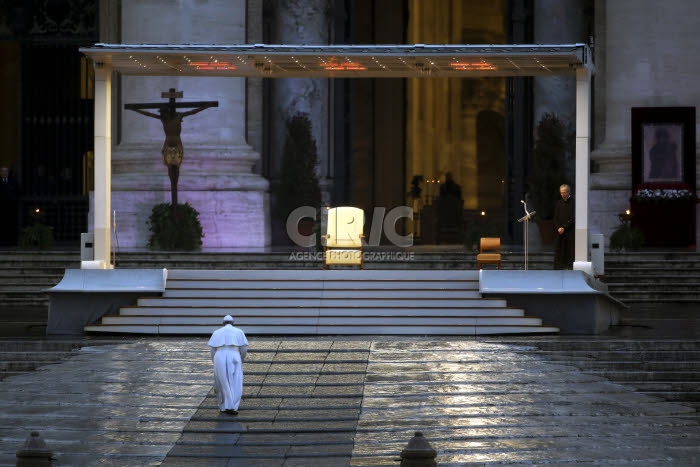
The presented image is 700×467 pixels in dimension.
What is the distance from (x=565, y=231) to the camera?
19.4 m

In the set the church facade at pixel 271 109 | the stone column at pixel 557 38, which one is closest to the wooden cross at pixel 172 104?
the church facade at pixel 271 109

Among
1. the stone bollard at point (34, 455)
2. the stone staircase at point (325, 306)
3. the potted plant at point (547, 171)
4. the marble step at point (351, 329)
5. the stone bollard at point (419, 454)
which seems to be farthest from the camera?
the potted plant at point (547, 171)

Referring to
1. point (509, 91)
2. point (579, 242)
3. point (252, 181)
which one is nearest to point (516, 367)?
point (579, 242)

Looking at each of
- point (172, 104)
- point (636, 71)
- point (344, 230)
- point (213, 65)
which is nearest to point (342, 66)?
point (213, 65)

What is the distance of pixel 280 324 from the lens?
56.9ft

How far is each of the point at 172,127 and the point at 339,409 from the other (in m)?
11.5

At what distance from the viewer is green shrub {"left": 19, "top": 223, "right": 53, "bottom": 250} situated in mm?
23844

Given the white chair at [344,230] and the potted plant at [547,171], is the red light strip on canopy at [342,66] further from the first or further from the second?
the potted plant at [547,171]

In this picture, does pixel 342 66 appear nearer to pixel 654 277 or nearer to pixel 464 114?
pixel 654 277

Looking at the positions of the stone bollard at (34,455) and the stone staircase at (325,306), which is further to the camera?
the stone staircase at (325,306)

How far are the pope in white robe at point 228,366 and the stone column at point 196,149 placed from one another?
12.4 meters

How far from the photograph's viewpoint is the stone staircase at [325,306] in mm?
17234

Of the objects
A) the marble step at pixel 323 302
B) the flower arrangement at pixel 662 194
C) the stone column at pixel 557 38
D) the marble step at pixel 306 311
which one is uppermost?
the stone column at pixel 557 38

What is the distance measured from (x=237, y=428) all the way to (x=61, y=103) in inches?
715
